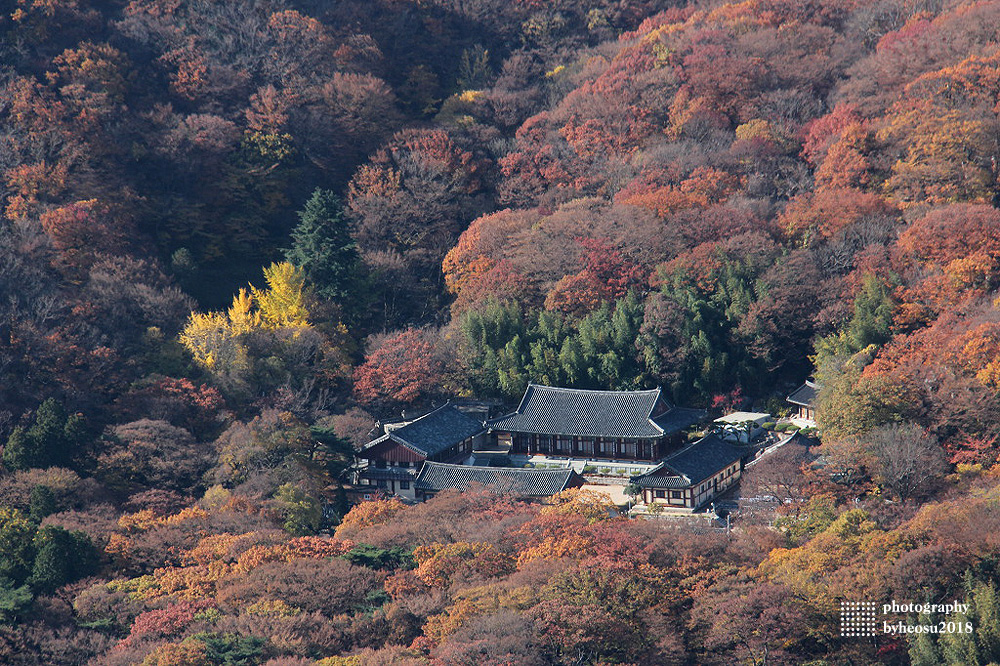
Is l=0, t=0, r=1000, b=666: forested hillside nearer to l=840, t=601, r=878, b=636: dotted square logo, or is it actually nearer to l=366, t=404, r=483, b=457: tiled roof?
l=840, t=601, r=878, b=636: dotted square logo

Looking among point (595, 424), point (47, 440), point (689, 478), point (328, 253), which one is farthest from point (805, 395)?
point (47, 440)

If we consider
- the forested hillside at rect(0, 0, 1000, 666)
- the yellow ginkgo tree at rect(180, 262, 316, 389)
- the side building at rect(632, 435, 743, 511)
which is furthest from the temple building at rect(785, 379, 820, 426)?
the yellow ginkgo tree at rect(180, 262, 316, 389)

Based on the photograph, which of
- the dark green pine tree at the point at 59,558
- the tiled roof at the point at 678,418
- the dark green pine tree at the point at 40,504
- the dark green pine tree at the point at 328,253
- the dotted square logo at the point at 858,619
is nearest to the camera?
the dotted square logo at the point at 858,619

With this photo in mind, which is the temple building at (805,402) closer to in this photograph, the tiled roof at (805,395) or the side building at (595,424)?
the tiled roof at (805,395)

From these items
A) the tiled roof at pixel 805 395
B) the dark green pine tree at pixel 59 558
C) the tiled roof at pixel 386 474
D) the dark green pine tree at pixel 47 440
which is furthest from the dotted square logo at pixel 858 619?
the dark green pine tree at pixel 47 440

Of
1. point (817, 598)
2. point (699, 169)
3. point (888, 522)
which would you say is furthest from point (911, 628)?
point (699, 169)

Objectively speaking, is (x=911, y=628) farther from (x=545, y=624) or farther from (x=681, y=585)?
(x=545, y=624)
